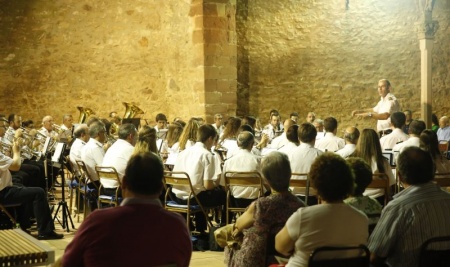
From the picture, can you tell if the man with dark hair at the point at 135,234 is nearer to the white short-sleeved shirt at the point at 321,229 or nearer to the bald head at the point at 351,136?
the white short-sleeved shirt at the point at 321,229

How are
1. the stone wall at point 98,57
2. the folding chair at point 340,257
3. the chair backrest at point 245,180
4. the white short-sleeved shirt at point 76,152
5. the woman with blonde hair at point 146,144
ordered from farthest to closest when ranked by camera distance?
the stone wall at point 98,57 < the white short-sleeved shirt at point 76,152 < the woman with blonde hair at point 146,144 < the chair backrest at point 245,180 < the folding chair at point 340,257

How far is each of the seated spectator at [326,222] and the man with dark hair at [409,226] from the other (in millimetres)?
226

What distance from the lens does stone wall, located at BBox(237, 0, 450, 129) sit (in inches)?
612

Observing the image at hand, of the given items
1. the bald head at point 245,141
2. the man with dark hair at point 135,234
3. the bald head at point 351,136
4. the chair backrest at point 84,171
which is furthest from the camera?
the chair backrest at point 84,171

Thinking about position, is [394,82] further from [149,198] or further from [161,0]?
[149,198]

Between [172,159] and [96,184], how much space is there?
0.97 m

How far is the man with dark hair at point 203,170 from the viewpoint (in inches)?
255

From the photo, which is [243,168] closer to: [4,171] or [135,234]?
[4,171]

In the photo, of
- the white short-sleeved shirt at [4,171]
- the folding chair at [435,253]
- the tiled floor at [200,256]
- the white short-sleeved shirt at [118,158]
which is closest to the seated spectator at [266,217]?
the folding chair at [435,253]

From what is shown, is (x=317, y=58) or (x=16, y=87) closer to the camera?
(x=16, y=87)

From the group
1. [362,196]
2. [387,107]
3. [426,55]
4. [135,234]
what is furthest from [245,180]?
[426,55]

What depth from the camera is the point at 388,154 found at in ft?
22.9

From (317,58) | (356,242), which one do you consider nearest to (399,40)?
(317,58)

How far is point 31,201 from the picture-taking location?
6.71m
